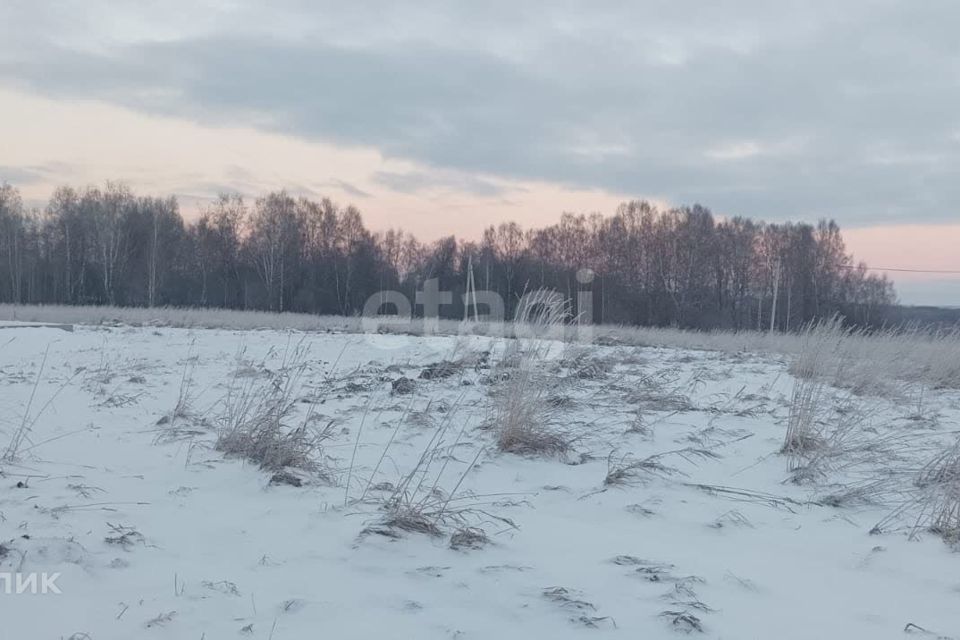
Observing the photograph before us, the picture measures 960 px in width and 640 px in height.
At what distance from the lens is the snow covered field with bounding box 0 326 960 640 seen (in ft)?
7.49

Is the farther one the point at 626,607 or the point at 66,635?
the point at 626,607

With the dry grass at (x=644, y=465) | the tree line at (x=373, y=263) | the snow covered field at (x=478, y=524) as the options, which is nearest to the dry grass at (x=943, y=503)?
the snow covered field at (x=478, y=524)

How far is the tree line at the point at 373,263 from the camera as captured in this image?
41.3m

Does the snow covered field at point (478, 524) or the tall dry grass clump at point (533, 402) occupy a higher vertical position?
the tall dry grass clump at point (533, 402)

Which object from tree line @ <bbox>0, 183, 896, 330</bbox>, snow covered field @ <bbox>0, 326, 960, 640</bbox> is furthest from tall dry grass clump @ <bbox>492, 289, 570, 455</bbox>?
tree line @ <bbox>0, 183, 896, 330</bbox>

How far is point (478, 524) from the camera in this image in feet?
10.4

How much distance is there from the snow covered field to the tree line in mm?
35643

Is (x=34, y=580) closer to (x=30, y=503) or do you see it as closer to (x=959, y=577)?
(x=30, y=503)

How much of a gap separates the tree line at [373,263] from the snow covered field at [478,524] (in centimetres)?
3564

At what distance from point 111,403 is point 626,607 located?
4.85 m

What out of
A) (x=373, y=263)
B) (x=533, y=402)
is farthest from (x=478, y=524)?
(x=373, y=263)

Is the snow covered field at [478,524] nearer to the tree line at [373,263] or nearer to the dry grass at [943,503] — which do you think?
the dry grass at [943,503]

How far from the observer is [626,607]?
2.37 meters

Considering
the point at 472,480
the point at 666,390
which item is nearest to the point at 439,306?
the point at 666,390
